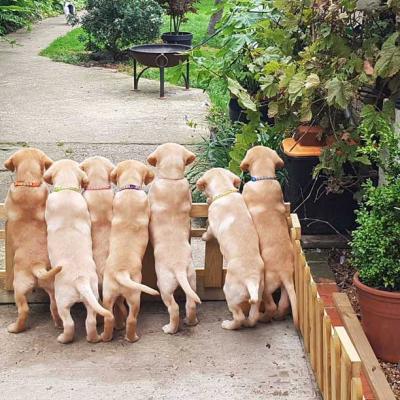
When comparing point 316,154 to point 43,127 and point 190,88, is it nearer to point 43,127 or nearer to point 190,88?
point 43,127

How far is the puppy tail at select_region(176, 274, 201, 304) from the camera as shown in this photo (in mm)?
3852

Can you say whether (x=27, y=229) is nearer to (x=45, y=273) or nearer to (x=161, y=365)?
(x=45, y=273)

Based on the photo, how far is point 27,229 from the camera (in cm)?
415

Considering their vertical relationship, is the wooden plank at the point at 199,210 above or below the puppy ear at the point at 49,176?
below

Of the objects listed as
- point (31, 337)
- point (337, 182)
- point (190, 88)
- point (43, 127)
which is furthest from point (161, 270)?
point (190, 88)

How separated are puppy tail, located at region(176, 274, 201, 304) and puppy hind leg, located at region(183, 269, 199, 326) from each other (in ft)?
0.26

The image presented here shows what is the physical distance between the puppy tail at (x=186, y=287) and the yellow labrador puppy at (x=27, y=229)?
0.67 metres

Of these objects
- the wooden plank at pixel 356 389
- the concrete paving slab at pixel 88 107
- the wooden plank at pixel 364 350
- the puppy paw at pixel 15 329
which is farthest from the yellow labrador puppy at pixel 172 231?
the concrete paving slab at pixel 88 107

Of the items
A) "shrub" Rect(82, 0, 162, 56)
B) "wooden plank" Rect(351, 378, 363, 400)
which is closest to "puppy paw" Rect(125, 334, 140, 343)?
"wooden plank" Rect(351, 378, 363, 400)

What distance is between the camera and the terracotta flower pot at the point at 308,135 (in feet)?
17.9

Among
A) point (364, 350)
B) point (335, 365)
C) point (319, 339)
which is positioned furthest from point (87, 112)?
point (335, 365)

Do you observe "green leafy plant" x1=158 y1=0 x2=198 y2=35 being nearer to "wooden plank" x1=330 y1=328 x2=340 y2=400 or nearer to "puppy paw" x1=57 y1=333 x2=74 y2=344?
"puppy paw" x1=57 y1=333 x2=74 y2=344

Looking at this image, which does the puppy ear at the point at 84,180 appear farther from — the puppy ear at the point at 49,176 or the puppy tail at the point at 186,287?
the puppy tail at the point at 186,287

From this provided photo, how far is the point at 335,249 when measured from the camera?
17.7 feet
